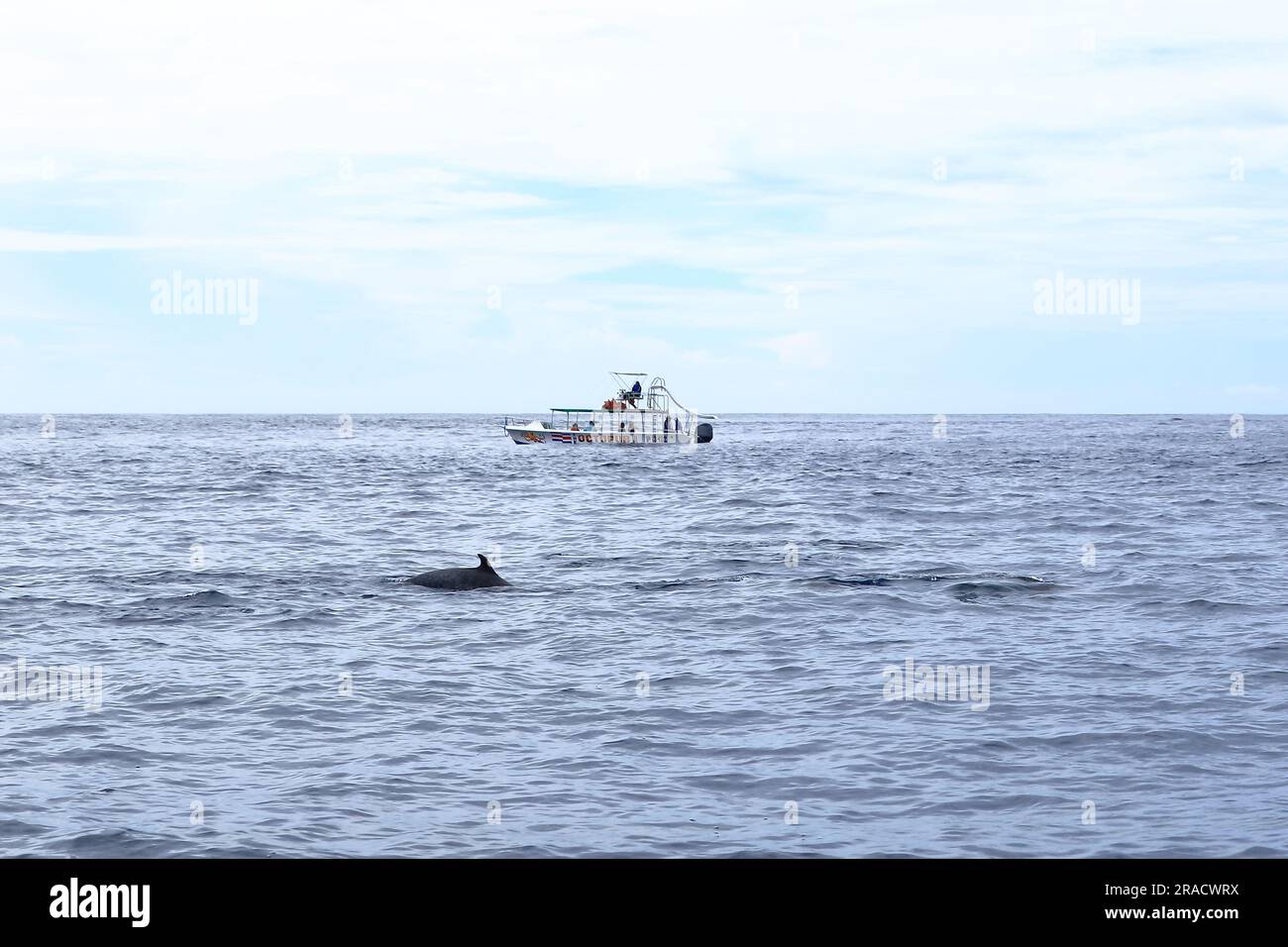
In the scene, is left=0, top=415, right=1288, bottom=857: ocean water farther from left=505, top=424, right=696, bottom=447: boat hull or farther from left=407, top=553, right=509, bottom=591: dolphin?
left=505, top=424, right=696, bottom=447: boat hull

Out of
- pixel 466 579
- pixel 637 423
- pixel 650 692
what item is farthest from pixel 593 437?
pixel 650 692

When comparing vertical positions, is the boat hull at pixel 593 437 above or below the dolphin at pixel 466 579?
above

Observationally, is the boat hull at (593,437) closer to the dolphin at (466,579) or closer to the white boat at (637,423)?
the white boat at (637,423)

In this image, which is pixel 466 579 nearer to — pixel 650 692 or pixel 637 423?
pixel 650 692

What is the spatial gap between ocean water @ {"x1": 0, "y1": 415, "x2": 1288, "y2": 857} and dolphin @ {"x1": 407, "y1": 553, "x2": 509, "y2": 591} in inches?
13.1

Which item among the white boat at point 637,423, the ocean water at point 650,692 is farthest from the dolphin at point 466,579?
the white boat at point 637,423

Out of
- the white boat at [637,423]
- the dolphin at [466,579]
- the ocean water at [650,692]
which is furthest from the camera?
the white boat at [637,423]

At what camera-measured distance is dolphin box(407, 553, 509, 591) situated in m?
21.7

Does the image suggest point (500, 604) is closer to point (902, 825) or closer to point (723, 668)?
point (723, 668)

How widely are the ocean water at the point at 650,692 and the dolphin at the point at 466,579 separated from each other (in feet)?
Answer: 1.09

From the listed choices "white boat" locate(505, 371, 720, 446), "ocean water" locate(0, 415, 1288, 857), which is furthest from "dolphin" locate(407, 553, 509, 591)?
"white boat" locate(505, 371, 720, 446)

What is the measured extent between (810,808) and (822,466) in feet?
213

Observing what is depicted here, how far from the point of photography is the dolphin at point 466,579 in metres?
21.7

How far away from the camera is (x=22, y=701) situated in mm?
Answer: 13359
